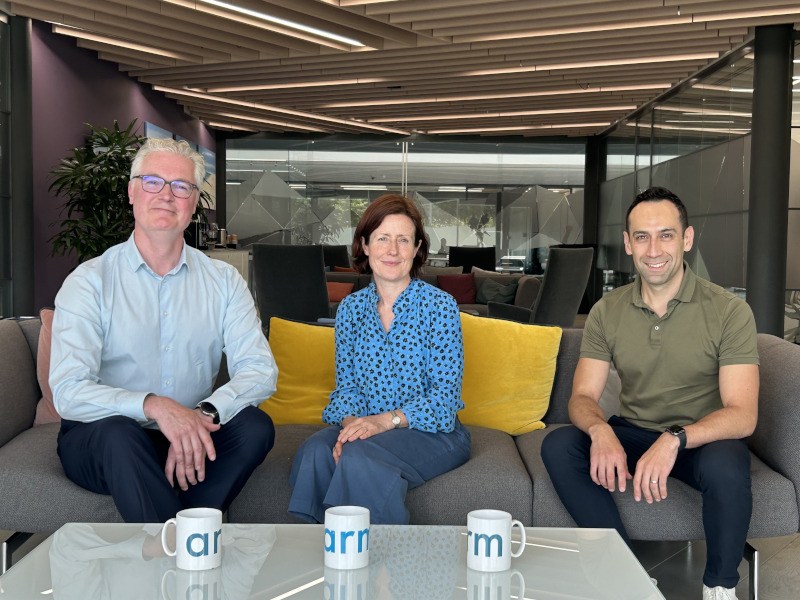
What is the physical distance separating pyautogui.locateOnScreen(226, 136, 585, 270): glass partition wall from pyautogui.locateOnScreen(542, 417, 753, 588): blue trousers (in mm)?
12247

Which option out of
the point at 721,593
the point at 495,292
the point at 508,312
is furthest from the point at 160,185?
the point at 495,292

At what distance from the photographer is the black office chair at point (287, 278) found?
5965mm

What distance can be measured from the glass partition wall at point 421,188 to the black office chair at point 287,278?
870 centimetres

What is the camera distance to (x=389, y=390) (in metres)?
2.57

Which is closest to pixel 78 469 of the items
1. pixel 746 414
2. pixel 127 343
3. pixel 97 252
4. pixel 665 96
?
pixel 127 343

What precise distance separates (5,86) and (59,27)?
947 mm

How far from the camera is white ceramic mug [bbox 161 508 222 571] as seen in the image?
164 cm

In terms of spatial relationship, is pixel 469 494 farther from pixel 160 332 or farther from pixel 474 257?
pixel 474 257

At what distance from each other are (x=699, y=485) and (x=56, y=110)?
295 inches

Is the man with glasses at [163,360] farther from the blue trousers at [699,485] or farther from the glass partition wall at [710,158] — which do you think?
the glass partition wall at [710,158]

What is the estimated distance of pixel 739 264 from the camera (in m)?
7.75

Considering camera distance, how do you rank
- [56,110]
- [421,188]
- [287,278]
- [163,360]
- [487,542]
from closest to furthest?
[487,542] → [163,360] → [287,278] → [56,110] → [421,188]

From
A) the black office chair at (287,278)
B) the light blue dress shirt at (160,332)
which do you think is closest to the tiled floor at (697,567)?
the light blue dress shirt at (160,332)

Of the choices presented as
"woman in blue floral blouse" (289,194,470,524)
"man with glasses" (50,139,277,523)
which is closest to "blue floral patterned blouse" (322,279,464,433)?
"woman in blue floral blouse" (289,194,470,524)
